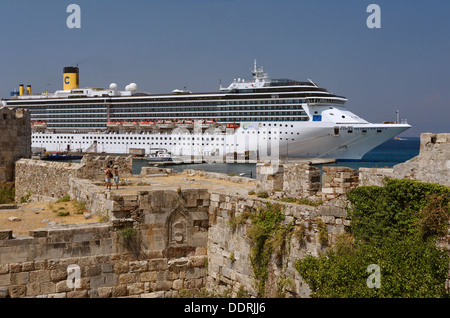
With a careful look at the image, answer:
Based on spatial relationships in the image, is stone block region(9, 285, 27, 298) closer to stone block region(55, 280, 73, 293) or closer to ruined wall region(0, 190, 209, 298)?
ruined wall region(0, 190, 209, 298)

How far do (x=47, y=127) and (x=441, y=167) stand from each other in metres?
85.7

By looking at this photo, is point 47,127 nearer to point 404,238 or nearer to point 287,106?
point 287,106

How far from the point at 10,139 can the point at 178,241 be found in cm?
1045

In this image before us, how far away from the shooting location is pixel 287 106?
68.6m

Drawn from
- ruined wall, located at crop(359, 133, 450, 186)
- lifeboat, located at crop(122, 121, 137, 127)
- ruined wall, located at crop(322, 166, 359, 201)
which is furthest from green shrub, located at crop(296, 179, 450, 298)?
lifeboat, located at crop(122, 121, 137, 127)

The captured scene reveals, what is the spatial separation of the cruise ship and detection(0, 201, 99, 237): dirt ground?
56.9 meters

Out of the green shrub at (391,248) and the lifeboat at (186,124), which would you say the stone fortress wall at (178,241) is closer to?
the green shrub at (391,248)

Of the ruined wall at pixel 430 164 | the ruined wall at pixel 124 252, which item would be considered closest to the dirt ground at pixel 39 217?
the ruined wall at pixel 124 252

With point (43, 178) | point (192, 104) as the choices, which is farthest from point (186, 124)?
point (43, 178)

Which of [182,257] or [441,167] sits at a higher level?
[441,167]

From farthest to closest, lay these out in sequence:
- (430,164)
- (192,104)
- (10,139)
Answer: (192,104), (10,139), (430,164)

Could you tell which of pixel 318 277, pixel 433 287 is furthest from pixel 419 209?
pixel 318 277

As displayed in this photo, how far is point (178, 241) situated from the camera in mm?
10742

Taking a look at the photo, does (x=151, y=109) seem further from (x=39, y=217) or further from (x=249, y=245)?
(x=249, y=245)
